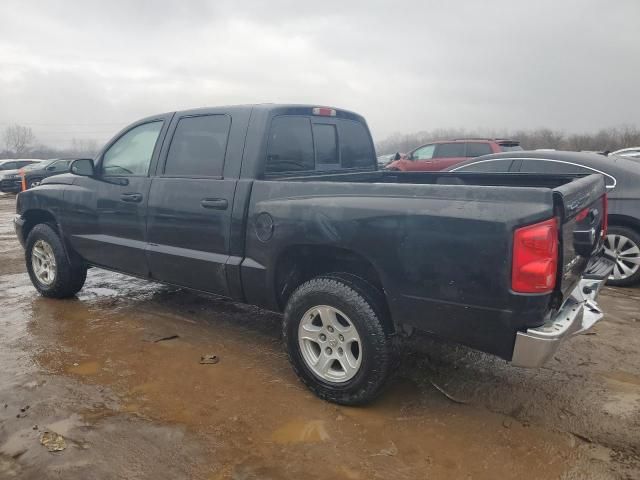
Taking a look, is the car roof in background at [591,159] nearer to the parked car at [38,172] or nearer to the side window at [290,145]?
the side window at [290,145]

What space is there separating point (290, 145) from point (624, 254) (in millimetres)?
4224

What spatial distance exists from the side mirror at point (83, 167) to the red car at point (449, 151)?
10.3m

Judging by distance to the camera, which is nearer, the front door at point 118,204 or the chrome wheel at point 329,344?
the chrome wheel at point 329,344


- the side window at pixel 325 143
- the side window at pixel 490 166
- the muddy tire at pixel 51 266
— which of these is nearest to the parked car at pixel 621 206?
the side window at pixel 490 166

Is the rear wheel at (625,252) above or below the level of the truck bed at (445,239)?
below

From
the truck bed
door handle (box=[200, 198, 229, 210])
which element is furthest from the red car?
the truck bed

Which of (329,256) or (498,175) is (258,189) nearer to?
(329,256)

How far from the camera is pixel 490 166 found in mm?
6633

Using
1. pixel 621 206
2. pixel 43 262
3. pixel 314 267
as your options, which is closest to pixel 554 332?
pixel 314 267

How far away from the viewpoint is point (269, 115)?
364 centimetres

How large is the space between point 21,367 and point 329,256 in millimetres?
2435

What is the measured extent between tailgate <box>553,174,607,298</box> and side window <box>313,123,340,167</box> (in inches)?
78.0

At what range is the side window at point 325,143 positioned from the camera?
13.5ft

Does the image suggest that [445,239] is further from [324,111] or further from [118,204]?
[118,204]
